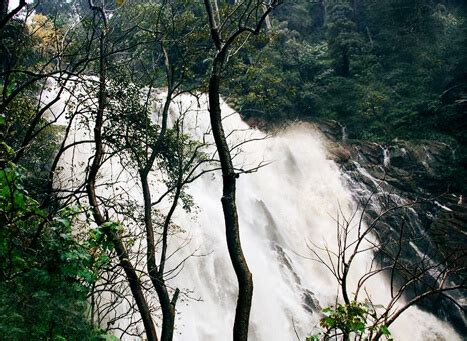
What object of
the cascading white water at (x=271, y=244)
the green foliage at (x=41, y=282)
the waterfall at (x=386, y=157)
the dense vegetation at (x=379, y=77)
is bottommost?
the green foliage at (x=41, y=282)

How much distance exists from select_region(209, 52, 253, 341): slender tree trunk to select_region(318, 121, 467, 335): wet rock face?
34.0ft

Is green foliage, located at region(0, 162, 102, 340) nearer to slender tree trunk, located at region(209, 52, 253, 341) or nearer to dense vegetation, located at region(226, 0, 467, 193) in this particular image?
slender tree trunk, located at region(209, 52, 253, 341)

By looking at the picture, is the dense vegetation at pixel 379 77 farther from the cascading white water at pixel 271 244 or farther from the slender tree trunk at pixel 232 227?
the slender tree trunk at pixel 232 227

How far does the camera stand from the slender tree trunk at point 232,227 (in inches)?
123

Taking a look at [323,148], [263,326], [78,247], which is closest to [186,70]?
[78,247]

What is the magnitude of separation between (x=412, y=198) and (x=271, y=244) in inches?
256

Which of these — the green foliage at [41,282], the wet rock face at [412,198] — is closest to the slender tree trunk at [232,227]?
the green foliage at [41,282]

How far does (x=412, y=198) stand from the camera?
15852mm

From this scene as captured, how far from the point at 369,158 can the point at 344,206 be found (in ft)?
9.79

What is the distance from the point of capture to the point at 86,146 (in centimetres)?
1461

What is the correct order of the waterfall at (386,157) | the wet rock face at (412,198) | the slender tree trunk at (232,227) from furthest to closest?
the waterfall at (386,157), the wet rock face at (412,198), the slender tree trunk at (232,227)

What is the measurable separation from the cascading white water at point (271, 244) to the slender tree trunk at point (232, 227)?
12.4ft

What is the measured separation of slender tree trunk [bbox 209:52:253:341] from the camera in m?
3.13

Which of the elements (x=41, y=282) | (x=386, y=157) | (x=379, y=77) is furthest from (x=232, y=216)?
(x=379, y=77)
